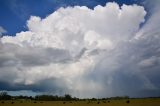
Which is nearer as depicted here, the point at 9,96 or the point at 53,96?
the point at 9,96

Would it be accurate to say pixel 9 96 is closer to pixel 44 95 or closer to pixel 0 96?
pixel 0 96

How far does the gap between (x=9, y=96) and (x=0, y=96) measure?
5.64 meters

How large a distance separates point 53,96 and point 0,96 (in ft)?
128

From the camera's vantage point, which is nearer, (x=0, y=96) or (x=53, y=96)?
(x=0, y=96)

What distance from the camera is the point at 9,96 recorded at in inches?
6196

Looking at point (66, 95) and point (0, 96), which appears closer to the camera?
point (0, 96)

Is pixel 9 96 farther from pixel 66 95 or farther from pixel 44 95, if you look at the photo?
pixel 66 95

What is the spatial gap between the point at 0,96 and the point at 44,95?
106ft

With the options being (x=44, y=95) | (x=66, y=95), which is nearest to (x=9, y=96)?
(x=44, y=95)

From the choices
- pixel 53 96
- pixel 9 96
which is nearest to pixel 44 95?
pixel 53 96

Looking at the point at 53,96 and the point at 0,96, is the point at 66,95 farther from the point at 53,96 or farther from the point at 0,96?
the point at 0,96

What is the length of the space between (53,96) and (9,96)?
3545 centimetres

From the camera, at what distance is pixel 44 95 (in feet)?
590

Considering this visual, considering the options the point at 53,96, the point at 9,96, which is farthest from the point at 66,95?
the point at 9,96
